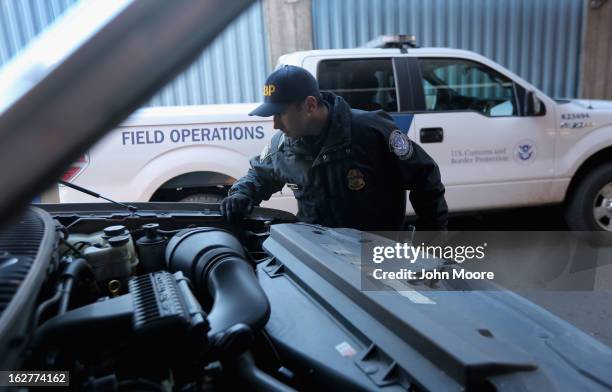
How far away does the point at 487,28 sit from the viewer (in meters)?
6.79

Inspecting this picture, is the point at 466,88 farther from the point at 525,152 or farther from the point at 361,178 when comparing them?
the point at 361,178

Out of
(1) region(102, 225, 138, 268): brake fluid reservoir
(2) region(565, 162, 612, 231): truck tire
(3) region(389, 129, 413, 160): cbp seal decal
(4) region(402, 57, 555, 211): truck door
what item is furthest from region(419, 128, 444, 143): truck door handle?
(1) region(102, 225, 138, 268): brake fluid reservoir

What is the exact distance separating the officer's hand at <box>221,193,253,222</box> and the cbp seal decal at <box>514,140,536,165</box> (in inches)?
119

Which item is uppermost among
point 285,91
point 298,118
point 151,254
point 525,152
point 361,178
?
point 285,91

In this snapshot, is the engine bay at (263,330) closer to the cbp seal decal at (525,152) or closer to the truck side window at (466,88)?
the truck side window at (466,88)

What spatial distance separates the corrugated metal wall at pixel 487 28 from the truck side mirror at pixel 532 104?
2931 millimetres

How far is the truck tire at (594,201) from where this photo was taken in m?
4.34

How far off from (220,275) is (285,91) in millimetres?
1204

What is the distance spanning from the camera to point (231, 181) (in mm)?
3900

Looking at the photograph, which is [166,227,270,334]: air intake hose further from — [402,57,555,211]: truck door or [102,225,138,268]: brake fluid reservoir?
[402,57,555,211]: truck door

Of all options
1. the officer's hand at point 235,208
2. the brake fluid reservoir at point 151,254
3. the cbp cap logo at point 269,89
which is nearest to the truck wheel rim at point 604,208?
the cbp cap logo at point 269,89

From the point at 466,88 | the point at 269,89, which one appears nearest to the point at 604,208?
the point at 466,88

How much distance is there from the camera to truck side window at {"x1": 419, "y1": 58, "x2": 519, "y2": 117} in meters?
4.22

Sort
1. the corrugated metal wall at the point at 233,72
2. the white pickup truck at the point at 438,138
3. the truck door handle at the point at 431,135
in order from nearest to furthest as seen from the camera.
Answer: the white pickup truck at the point at 438,138
the truck door handle at the point at 431,135
the corrugated metal wall at the point at 233,72
